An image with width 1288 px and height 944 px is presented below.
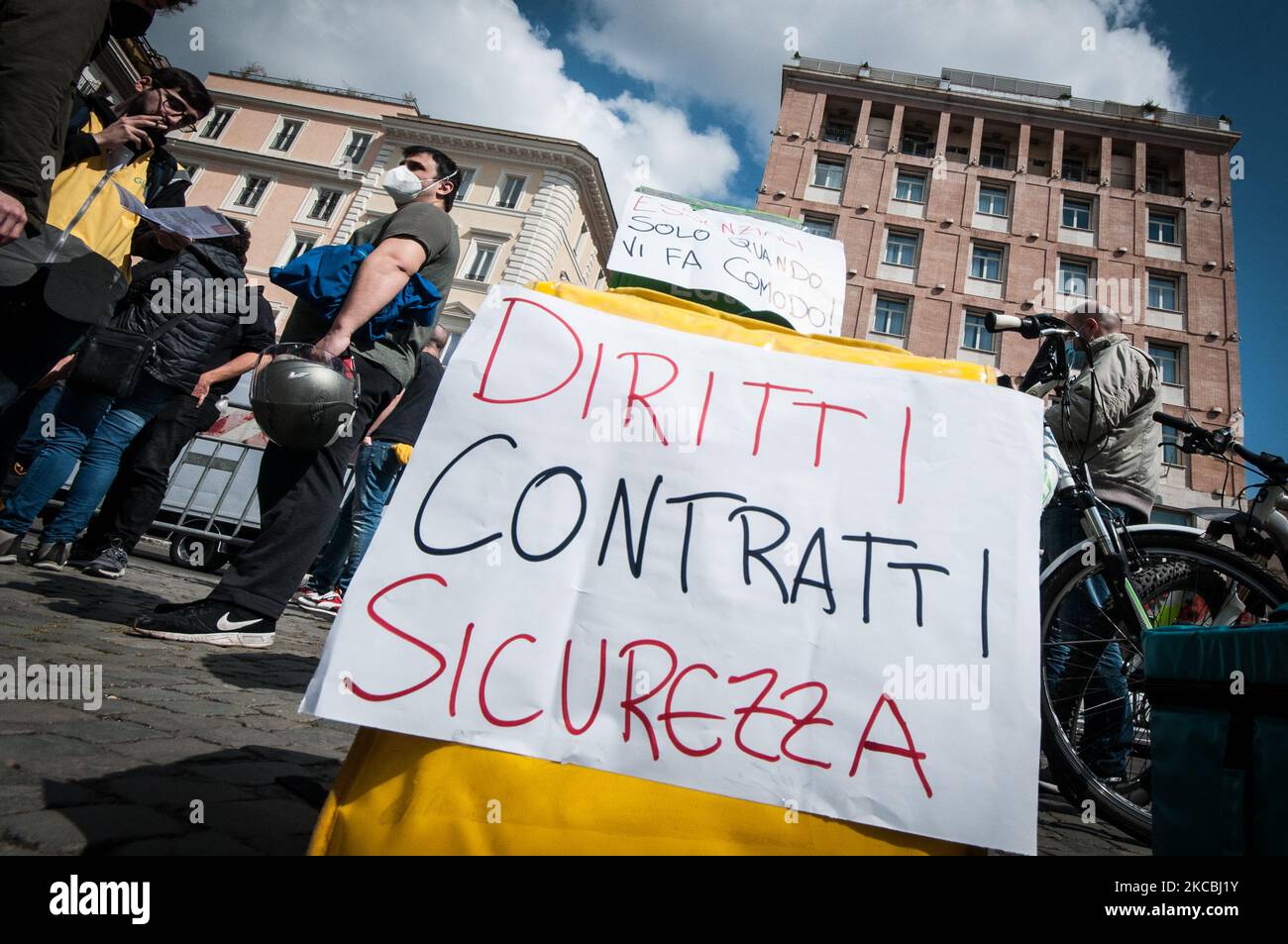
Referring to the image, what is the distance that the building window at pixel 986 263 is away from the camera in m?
20.6

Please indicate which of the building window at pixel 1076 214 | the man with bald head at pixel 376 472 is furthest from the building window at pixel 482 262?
the man with bald head at pixel 376 472

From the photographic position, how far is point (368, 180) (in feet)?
83.7

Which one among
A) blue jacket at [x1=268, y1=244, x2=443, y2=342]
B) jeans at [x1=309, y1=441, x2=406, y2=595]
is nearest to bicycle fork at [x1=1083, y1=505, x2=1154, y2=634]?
blue jacket at [x1=268, y1=244, x2=443, y2=342]

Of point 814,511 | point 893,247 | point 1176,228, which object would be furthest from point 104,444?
point 1176,228

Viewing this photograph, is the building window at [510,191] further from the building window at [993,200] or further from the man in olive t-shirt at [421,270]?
the man in olive t-shirt at [421,270]

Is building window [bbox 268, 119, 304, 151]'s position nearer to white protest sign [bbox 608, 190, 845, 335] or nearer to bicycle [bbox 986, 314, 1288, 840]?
white protest sign [bbox 608, 190, 845, 335]

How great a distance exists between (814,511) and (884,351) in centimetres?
36

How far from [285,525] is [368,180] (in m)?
27.4

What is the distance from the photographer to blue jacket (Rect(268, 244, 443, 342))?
221 cm

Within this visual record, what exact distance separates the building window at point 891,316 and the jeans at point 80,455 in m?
19.8

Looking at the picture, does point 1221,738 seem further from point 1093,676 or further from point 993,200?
point 993,200

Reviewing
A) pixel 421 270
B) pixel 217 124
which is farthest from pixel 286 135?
pixel 421 270

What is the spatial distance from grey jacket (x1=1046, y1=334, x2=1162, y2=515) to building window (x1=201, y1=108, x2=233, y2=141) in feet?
113
